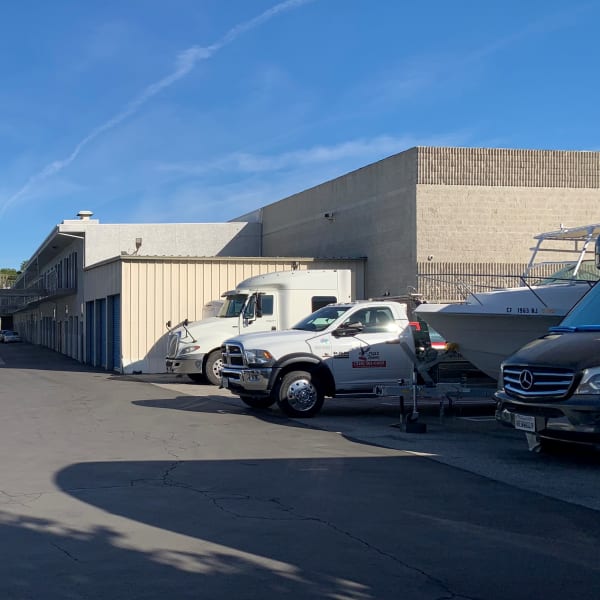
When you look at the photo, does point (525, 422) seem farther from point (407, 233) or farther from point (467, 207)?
point (467, 207)

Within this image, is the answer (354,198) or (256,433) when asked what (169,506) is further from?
(354,198)

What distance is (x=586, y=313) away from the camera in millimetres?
10883

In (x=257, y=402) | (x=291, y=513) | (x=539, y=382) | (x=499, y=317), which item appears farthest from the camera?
(x=257, y=402)

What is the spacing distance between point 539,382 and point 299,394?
601cm

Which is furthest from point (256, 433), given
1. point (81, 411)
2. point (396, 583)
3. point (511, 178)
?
point (511, 178)

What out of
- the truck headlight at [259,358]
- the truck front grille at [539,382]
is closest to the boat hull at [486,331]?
the truck headlight at [259,358]

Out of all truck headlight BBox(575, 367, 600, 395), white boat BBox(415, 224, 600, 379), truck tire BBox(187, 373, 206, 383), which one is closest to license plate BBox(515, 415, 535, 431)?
truck headlight BBox(575, 367, 600, 395)

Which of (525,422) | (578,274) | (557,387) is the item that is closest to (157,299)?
(578,274)

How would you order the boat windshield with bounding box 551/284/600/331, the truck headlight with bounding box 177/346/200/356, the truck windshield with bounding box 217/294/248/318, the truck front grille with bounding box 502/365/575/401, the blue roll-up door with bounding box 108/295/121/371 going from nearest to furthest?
the truck front grille with bounding box 502/365/575/401 < the boat windshield with bounding box 551/284/600/331 < the truck windshield with bounding box 217/294/248/318 < the truck headlight with bounding box 177/346/200/356 < the blue roll-up door with bounding box 108/295/121/371

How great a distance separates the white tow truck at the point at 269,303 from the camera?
21.1 m

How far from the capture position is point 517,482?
9156mm

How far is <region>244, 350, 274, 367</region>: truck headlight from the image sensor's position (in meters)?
14.9

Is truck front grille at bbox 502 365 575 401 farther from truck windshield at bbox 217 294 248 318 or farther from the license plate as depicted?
truck windshield at bbox 217 294 248 318

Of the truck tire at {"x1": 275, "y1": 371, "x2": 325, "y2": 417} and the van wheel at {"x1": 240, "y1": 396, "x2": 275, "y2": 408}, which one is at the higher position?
the truck tire at {"x1": 275, "y1": 371, "x2": 325, "y2": 417}
